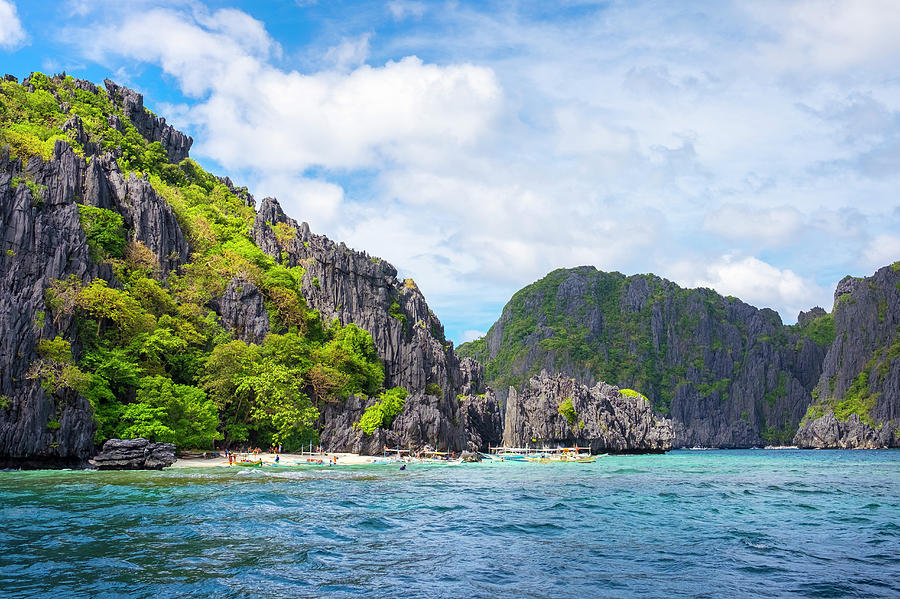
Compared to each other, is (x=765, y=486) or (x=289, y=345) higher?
(x=289, y=345)

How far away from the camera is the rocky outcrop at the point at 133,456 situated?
177 feet

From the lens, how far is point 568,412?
140 meters

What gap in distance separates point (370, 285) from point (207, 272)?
28062 mm

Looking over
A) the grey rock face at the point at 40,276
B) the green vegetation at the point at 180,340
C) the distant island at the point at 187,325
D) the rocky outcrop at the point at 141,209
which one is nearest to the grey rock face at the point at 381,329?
the distant island at the point at 187,325

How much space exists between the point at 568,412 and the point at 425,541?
392 feet

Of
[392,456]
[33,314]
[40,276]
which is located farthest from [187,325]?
[392,456]

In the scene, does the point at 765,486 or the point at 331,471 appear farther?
the point at 331,471

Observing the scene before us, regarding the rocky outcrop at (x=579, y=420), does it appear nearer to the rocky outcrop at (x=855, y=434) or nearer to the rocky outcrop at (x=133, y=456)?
the rocky outcrop at (x=855, y=434)

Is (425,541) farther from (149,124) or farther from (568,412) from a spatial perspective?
(149,124)

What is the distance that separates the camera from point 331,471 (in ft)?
200

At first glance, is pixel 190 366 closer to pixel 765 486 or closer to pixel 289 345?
pixel 289 345

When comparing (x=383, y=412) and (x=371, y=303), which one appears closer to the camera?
(x=383, y=412)

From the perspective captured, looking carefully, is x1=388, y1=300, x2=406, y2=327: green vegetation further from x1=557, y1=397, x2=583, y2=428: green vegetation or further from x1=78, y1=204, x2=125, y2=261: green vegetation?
x1=78, y1=204, x2=125, y2=261: green vegetation

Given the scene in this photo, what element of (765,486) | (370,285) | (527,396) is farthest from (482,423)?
(765,486)
